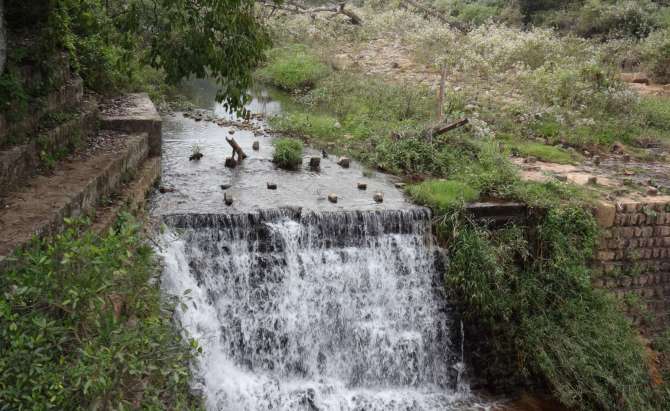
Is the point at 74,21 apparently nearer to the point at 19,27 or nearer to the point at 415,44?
the point at 19,27

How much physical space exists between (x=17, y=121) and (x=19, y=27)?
6.02 ft

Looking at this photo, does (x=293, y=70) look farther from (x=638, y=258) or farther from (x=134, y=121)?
(x=638, y=258)

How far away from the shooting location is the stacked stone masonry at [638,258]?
8.03 meters

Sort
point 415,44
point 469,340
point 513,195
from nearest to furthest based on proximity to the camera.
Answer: point 469,340 → point 513,195 → point 415,44

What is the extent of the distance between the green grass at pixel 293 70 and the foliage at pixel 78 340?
1251 centimetres

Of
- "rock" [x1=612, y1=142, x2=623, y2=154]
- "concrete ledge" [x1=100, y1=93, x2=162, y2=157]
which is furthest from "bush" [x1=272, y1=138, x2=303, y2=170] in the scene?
Result: "rock" [x1=612, y1=142, x2=623, y2=154]

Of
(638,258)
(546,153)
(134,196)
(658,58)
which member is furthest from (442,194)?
(658,58)

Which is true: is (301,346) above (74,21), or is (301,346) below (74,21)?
below

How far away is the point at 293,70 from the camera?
54.1ft

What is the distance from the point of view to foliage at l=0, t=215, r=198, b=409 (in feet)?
10.9

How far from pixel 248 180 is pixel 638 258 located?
18.2 feet

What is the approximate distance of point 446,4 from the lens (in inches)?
1025

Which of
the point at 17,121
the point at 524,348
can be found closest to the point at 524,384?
the point at 524,348

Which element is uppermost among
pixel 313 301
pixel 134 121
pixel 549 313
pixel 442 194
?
pixel 134 121
